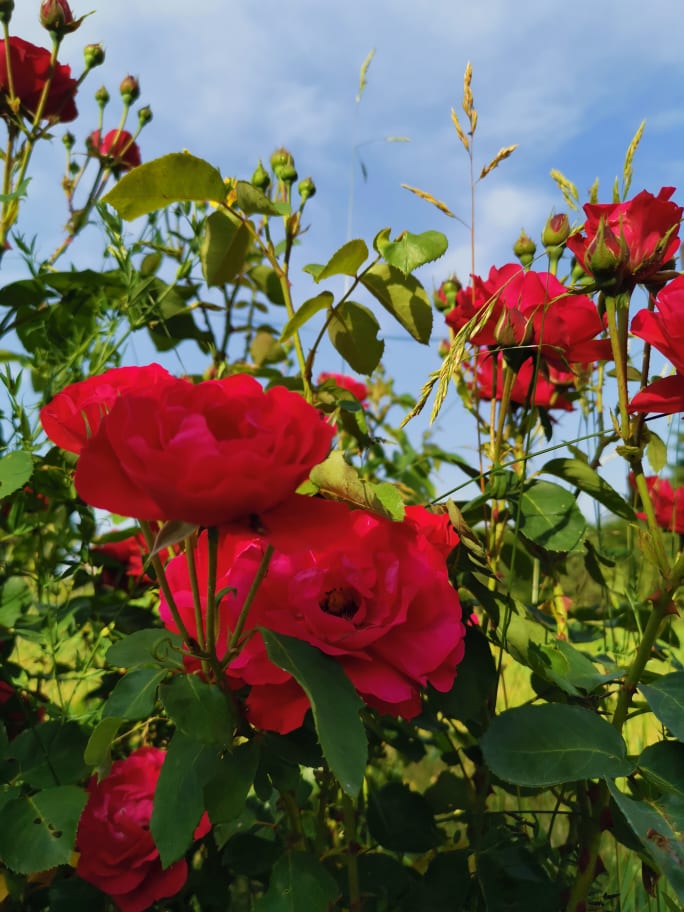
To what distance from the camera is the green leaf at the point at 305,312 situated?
82 centimetres

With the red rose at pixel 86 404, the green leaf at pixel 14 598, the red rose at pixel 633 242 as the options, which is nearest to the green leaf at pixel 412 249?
the red rose at pixel 633 242

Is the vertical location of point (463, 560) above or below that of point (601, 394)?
below

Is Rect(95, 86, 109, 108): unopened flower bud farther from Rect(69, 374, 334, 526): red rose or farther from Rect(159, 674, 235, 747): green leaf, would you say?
Rect(159, 674, 235, 747): green leaf

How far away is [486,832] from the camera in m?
0.96

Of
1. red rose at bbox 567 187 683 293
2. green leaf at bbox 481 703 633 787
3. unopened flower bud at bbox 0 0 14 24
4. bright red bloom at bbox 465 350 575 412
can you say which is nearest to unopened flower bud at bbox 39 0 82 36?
unopened flower bud at bbox 0 0 14 24

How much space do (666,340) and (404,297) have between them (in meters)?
0.26

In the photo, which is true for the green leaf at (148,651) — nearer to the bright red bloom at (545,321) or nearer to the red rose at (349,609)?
the red rose at (349,609)

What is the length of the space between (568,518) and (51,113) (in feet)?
3.31

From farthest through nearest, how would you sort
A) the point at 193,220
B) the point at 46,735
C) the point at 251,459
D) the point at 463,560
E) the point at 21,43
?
the point at 21,43, the point at 193,220, the point at 46,735, the point at 463,560, the point at 251,459

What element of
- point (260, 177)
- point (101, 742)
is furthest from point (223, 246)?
point (101, 742)

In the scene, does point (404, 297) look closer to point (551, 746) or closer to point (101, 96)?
point (551, 746)

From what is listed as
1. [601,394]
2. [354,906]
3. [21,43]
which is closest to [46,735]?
[354,906]

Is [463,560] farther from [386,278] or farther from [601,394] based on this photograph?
[601,394]

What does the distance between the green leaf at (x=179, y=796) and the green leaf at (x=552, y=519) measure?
1.29 feet
